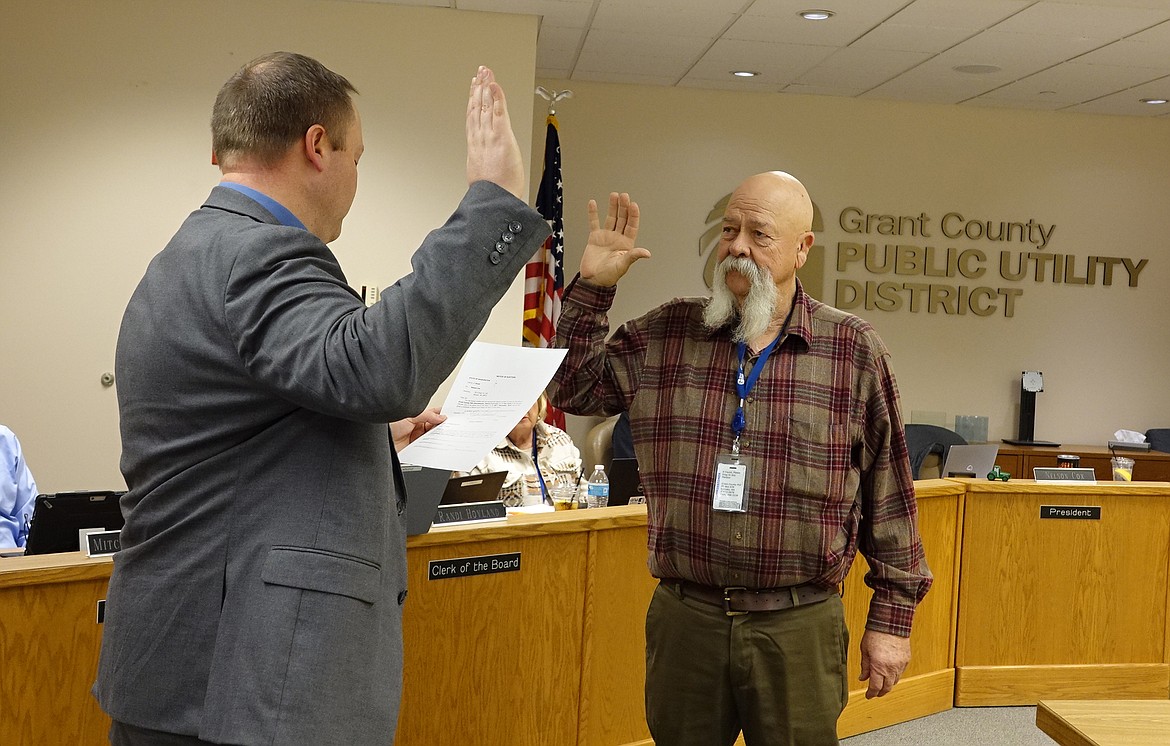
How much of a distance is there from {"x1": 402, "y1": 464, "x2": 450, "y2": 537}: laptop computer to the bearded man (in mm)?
368

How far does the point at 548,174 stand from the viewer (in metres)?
6.71

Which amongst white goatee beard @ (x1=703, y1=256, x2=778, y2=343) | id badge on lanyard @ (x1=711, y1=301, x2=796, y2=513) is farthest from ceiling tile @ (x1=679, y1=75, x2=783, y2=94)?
id badge on lanyard @ (x1=711, y1=301, x2=796, y2=513)

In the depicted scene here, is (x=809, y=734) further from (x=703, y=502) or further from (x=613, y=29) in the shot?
(x=613, y=29)

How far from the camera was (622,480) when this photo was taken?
12.3ft

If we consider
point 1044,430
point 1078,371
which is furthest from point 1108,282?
point 1044,430

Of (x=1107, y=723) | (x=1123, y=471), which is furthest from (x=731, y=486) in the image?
(x=1123, y=471)

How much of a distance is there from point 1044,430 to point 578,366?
6.62m

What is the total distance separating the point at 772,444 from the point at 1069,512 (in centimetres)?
300

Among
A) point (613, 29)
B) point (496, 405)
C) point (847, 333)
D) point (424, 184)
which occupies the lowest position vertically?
point (496, 405)

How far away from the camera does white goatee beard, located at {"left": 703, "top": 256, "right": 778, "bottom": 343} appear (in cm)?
239

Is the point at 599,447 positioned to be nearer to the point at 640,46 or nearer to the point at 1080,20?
the point at 640,46

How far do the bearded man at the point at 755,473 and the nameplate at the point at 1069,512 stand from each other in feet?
8.42

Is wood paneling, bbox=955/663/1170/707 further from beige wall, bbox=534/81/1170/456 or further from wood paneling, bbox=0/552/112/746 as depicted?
wood paneling, bbox=0/552/112/746

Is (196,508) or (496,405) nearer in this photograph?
(196,508)
